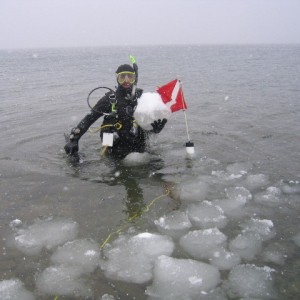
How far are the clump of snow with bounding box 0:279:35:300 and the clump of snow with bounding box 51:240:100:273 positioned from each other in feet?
1.34

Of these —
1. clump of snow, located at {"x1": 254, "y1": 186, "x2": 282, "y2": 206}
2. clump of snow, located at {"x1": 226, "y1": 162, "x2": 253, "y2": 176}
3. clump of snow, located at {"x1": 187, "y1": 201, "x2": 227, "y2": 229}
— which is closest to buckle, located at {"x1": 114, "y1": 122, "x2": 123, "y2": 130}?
clump of snow, located at {"x1": 226, "y1": 162, "x2": 253, "y2": 176}

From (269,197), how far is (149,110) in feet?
8.10

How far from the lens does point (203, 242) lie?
3.55 metres

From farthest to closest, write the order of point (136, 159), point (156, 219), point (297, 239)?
point (136, 159) → point (156, 219) → point (297, 239)

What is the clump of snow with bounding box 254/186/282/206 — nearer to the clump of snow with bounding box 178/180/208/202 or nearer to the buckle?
the clump of snow with bounding box 178/180/208/202

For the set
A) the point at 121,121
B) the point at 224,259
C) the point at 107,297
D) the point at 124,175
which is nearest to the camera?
the point at 107,297

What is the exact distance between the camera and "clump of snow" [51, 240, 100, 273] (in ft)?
10.7

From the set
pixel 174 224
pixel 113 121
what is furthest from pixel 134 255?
pixel 113 121

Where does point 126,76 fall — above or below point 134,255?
above

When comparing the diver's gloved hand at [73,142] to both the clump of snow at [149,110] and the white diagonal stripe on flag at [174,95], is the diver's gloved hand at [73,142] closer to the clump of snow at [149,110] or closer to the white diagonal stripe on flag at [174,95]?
the clump of snow at [149,110]

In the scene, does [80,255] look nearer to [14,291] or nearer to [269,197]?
[14,291]

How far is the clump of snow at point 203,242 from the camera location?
134 inches

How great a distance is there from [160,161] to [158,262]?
3.03 meters

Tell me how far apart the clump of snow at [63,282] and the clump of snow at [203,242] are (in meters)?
1.11
